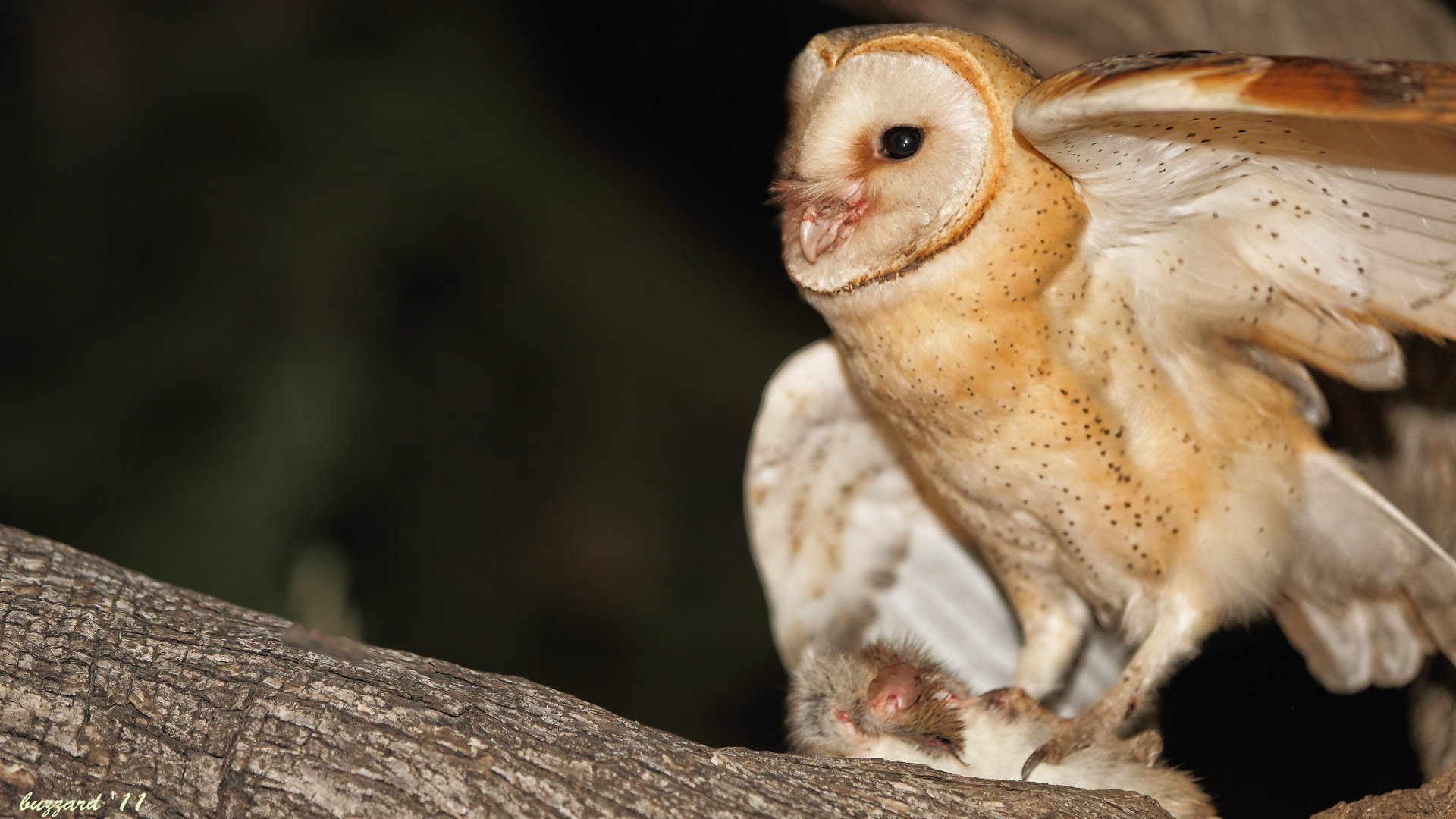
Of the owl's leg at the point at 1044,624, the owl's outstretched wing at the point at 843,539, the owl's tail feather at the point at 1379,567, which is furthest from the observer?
the owl's outstretched wing at the point at 843,539

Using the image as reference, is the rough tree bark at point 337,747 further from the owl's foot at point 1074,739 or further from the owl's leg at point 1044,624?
the owl's leg at point 1044,624

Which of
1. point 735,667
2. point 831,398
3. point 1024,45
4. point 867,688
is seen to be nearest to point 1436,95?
point 867,688

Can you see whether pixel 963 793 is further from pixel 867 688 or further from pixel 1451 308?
pixel 1451 308

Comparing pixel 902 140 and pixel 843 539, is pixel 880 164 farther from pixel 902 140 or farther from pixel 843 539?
pixel 843 539

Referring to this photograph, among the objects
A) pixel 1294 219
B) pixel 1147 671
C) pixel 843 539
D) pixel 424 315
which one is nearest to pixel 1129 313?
pixel 1294 219

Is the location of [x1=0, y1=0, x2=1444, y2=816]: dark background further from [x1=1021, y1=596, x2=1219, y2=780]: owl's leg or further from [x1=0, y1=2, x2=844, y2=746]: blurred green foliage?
[x1=1021, y1=596, x2=1219, y2=780]: owl's leg
